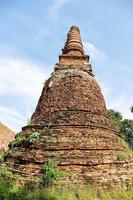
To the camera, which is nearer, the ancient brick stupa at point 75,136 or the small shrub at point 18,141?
the ancient brick stupa at point 75,136

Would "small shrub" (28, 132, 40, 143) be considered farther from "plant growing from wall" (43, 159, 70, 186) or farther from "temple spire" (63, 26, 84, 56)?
"temple spire" (63, 26, 84, 56)

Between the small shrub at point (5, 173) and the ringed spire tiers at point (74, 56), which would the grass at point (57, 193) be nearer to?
the small shrub at point (5, 173)

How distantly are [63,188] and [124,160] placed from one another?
6.88 ft

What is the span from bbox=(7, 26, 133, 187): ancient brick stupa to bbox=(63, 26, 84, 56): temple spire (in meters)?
0.86

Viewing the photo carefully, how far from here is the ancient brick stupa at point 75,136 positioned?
28.7 feet

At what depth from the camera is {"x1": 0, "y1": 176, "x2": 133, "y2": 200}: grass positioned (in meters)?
7.84

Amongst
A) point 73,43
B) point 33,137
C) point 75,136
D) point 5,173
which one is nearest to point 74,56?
point 73,43

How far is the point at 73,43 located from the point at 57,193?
265 inches

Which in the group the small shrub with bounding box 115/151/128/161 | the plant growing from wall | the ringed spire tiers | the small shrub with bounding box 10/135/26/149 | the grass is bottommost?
the grass

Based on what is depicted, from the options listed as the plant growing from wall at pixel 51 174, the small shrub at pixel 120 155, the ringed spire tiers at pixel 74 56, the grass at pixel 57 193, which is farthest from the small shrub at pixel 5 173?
the ringed spire tiers at pixel 74 56

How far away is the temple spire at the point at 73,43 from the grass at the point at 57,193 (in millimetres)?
5743

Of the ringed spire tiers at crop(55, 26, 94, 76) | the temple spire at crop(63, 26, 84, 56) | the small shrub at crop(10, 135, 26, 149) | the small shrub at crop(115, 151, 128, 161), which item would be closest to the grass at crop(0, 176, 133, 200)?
the small shrub at crop(115, 151, 128, 161)

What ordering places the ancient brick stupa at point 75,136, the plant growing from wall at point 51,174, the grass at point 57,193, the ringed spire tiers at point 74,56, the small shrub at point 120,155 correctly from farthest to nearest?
the ringed spire tiers at point 74,56 < the small shrub at point 120,155 < the ancient brick stupa at point 75,136 < the plant growing from wall at point 51,174 < the grass at point 57,193

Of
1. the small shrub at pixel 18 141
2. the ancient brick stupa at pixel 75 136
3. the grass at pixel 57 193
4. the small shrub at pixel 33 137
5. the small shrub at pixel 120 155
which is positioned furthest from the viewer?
the small shrub at pixel 18 141
